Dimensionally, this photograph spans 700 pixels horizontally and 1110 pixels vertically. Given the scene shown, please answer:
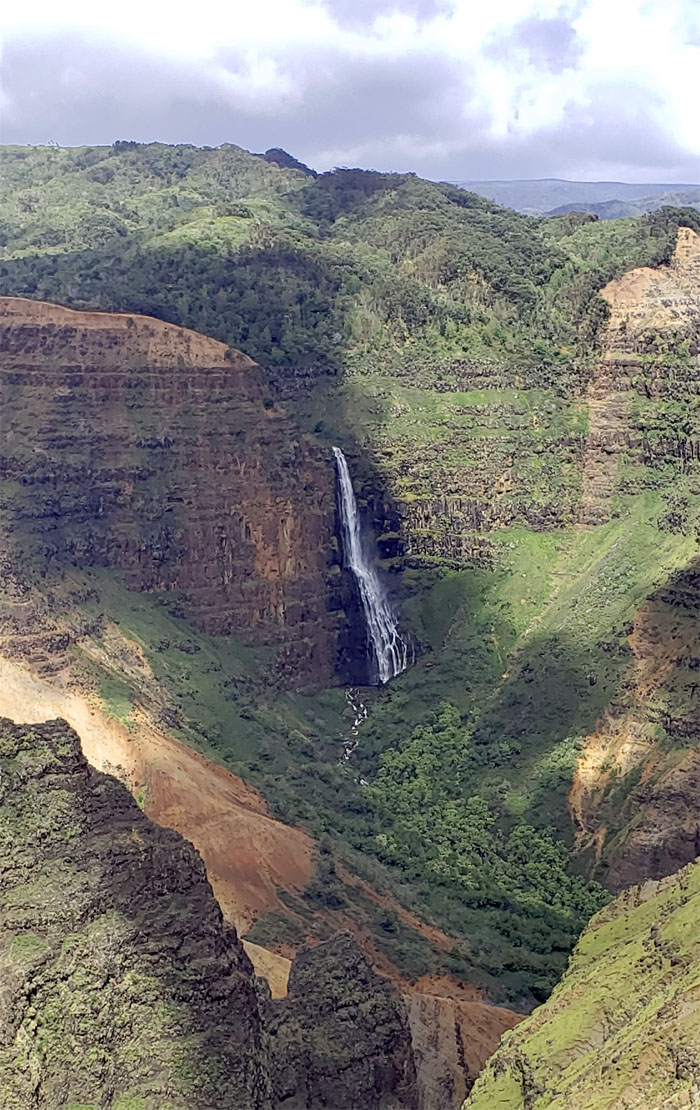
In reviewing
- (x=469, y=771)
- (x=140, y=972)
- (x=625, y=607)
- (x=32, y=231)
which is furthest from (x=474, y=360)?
(x=140, y=972)

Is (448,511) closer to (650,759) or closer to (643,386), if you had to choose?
(643,386)

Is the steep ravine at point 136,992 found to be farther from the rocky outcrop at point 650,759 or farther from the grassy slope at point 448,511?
the rocky outcrop at point 650,759

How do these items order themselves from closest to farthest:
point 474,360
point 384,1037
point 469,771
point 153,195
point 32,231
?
1. point 384,1037
2. point 469,771
3. point 474,360
4. point 32,231
5. point 153,195

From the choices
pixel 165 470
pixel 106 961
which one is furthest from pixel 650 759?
pixel 106 961

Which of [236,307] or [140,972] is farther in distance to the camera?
[236,307]

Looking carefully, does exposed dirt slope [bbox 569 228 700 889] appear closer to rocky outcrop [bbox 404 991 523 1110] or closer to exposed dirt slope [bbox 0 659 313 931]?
rocky outcrop [bbox 404 991 523 1110]

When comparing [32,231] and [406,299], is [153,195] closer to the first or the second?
[32,231]
